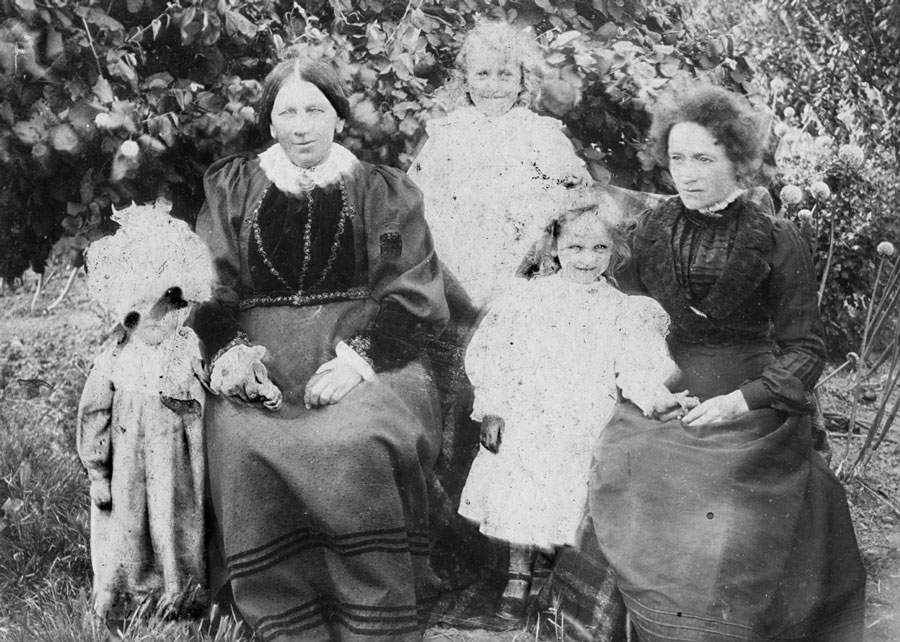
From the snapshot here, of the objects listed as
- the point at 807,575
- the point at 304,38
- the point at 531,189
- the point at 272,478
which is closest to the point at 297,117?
the point at 304,38

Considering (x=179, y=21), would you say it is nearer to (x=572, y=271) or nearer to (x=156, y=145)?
(x=156, y=145)

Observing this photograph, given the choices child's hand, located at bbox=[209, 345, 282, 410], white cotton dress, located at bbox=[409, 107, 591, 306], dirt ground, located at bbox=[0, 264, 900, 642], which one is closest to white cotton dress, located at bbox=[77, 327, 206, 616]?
child's hand, located at bbox=[209, 345, 282, 410]

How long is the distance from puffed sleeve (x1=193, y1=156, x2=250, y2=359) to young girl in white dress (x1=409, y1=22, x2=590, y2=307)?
64 centimetres

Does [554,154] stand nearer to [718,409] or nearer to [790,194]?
[790,194]

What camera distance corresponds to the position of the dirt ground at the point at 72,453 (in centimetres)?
367

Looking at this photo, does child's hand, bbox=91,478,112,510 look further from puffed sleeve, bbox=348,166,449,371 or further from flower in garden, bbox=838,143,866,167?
flower in garden, bbox=838,143,866,167

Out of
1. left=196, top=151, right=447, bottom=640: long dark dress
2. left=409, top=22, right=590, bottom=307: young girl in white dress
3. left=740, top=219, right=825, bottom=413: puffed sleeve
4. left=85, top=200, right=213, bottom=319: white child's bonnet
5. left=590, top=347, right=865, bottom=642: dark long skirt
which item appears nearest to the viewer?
left=590, top=347, right=865, bottom=642: dark long skirt

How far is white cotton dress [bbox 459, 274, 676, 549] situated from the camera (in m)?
3.56

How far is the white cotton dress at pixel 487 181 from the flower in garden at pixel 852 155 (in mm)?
904

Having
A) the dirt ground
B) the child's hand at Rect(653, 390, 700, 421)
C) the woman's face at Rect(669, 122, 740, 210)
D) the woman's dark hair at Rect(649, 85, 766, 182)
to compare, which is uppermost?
the woman's dark hair at Rect(649, 85, 766, 182)

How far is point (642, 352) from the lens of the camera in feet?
11.6

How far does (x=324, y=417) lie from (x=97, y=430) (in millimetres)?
793

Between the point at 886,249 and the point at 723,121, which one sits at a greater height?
the point at 723,121

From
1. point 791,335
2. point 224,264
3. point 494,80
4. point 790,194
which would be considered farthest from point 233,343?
point 790,194
